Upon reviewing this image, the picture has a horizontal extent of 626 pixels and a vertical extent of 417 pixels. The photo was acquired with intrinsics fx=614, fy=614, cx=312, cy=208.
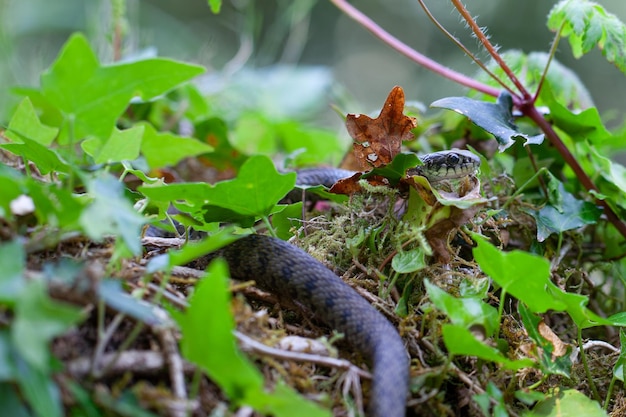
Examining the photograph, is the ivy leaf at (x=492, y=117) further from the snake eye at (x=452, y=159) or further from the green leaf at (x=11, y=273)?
the green leaf at (x=11, y=273)

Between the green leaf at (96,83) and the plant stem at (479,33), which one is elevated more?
the plant stem at (479,33)

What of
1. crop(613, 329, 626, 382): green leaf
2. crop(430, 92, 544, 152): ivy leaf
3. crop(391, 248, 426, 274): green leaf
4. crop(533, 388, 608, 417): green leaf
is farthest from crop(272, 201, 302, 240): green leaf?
crop(613, 329, 626, 382): green leaf

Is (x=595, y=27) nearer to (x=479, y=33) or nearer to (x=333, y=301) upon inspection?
(x=479, y=33)

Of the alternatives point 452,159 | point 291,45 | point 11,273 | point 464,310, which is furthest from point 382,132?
point 291,45

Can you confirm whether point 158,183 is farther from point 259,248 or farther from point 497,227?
point 497,227

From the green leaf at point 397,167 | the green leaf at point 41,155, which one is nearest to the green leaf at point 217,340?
the green leaf at point 41,155

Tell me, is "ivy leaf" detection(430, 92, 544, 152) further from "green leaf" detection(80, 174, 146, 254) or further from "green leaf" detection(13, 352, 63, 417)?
"green leaf" detection(13, 352, 63, 417)
